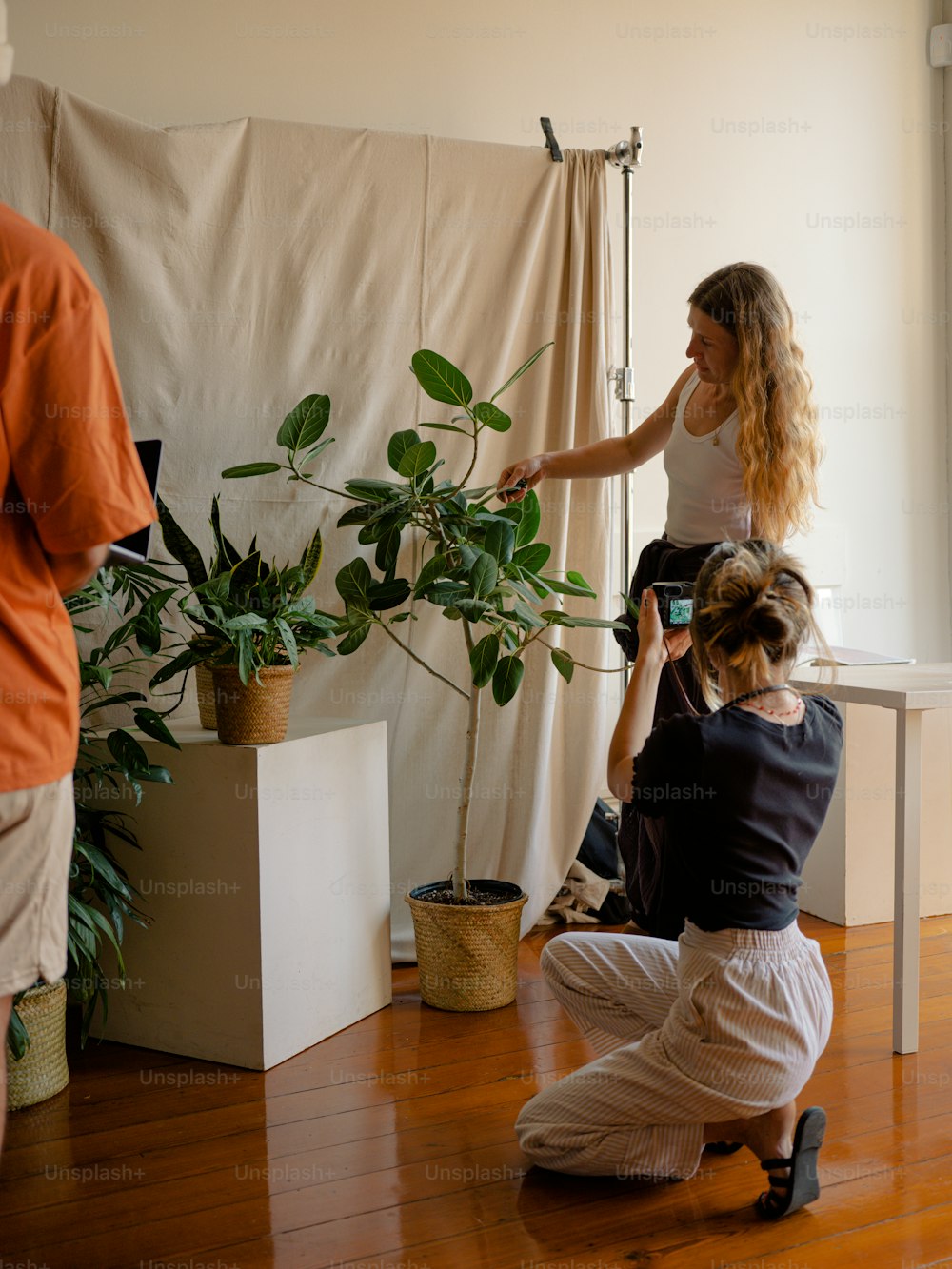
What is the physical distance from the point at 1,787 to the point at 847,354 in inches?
131

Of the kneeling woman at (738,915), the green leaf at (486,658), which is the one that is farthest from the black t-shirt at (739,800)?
the green leaf at (486,658)

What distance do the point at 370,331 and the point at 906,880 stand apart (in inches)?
67.9

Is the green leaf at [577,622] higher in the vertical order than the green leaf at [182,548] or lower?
lower

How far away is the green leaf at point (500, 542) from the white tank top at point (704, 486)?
33 cm

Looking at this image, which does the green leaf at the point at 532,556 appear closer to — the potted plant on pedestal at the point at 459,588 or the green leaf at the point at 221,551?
the potted plant on pedestal at the point at 459,588

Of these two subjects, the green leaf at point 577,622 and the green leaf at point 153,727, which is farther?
the green leaf at point 577,622

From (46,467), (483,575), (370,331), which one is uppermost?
(370,331)

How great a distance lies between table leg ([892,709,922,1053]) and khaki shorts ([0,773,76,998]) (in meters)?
1.55

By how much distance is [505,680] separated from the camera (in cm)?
253

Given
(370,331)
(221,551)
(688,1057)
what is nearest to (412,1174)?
(688,1057)

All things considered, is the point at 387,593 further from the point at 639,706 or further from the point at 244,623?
the point at 639,706

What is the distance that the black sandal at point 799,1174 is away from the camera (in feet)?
5.63

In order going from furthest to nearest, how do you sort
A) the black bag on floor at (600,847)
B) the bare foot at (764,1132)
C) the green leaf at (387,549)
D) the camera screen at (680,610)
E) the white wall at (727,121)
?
the black bag on floor at (600,847) < the white wall at (727,121) < the green leaf at (387,549) < the camera screen at (680,610) < the bare foot at (764,1132)

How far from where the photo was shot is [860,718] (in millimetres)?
3188
